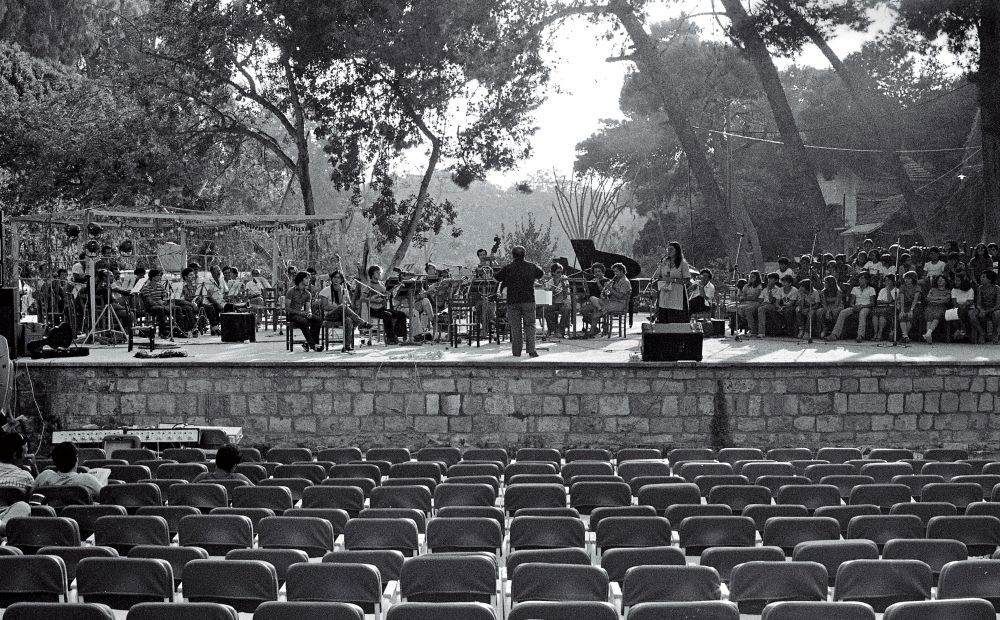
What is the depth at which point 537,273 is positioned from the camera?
595 inches

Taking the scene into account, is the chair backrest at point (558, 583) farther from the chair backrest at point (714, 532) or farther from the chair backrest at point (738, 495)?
the chair backrest at point (738, 495)

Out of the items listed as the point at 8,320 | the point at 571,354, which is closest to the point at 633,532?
the point at 571,354

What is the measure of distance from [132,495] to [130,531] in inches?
51.7

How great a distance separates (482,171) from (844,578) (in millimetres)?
20236

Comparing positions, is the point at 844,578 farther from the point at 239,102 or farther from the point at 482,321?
the point at 239,102

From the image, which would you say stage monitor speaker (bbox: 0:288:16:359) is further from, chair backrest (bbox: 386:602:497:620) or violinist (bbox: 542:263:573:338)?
chair backrest (bbox: 386:602:497:620)

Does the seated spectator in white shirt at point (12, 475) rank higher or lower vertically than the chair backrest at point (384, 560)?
higher

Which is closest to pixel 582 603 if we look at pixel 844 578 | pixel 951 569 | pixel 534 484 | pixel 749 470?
pixel 844 578

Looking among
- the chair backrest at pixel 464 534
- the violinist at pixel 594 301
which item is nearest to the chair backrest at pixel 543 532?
the chair backrest at pixel 464 534

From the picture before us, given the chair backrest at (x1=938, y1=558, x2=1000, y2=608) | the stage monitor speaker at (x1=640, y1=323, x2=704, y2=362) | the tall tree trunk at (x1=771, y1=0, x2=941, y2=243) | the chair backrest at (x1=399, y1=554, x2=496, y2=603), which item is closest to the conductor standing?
the stage monitor speaker at (x1=640, y1=323, x2=704, y2=362)

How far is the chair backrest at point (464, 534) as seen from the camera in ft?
21.5

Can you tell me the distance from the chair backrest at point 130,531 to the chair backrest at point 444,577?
2019mm

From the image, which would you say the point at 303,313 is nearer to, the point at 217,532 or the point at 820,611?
the point at 217,532

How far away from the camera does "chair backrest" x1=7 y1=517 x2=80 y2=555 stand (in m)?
6.70
